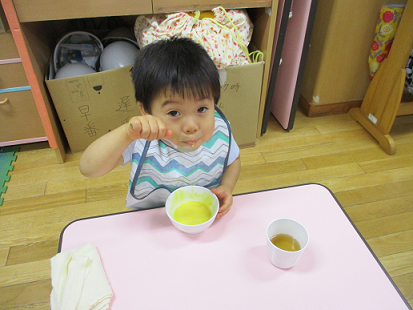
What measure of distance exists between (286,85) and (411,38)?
70 cm

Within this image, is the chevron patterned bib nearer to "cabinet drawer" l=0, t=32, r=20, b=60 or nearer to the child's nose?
the child's nose

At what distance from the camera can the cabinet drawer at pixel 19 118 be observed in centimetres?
171

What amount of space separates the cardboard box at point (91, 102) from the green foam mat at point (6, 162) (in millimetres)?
382

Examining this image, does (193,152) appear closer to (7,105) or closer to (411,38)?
(7,105)

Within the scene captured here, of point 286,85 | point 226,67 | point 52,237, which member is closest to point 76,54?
point 226,67

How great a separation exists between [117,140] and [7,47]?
1.29m

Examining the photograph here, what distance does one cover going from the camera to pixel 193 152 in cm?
89

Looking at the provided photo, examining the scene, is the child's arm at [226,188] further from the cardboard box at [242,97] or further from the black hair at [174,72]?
the cardboard box at [242,97]

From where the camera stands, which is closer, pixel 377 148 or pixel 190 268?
pixel 190 268

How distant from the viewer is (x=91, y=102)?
5.57 feet

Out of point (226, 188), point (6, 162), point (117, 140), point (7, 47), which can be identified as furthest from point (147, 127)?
point (6, 162)

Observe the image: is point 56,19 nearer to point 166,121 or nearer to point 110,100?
point 110,100

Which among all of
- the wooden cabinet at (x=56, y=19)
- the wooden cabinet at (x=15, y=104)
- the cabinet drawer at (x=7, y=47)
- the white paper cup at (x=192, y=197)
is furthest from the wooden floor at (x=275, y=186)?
the white paper cup at (x=192, y=197)

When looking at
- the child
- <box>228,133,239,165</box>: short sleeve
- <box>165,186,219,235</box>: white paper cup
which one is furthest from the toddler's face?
<box>228,133,239,165</box>: short sleeve
